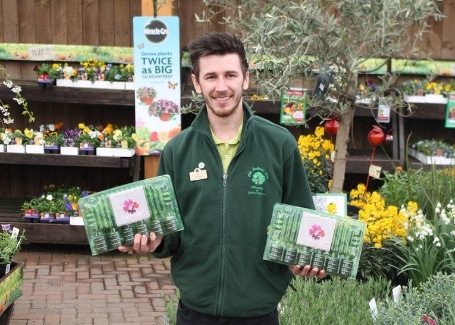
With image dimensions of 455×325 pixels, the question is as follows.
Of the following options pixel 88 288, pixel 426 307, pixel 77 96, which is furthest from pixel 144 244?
pixel 77 96

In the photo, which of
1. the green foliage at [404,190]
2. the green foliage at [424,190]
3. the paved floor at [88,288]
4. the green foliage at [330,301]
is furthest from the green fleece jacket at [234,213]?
the green foliage at [404,190]

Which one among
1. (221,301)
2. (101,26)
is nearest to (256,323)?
(221,301)

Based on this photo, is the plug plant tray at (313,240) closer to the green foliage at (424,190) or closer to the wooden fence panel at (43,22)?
the green foliage at (424,190)

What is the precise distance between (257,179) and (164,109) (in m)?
→ 4.35

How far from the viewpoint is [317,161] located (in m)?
5.83

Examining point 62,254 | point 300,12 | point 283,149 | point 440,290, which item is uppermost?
point 300,12

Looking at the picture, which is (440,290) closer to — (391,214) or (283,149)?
(391,214)

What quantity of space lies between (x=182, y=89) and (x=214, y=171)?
496cm

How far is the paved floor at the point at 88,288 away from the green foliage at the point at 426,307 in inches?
83.7

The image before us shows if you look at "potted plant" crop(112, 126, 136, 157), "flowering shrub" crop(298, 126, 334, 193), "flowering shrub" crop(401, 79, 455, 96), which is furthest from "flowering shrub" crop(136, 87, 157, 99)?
"flowering shrub" crop(401, 79, 455, 96)

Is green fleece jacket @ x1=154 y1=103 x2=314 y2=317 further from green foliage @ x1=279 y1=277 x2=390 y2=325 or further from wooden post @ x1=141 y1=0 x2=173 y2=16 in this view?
wooden post @ x1=141 y1=0 x2=173 y2=16

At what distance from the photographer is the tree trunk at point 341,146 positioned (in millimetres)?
5020

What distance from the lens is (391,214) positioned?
479cm

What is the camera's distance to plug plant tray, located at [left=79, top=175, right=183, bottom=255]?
2.53m
